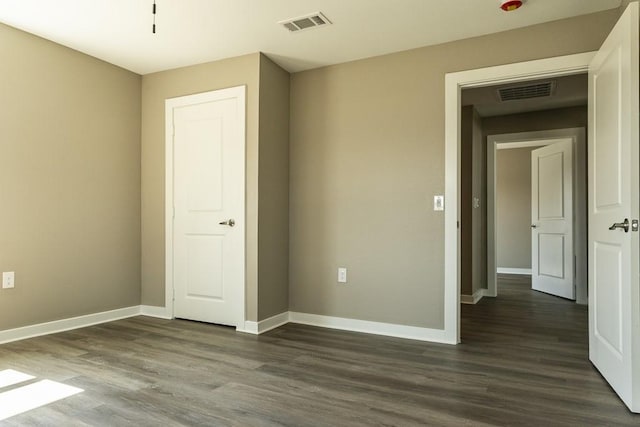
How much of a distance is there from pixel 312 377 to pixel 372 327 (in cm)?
118

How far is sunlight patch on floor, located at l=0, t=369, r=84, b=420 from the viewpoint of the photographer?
2.02m

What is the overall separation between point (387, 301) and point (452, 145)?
1398mm

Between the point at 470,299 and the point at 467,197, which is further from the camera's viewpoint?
the point at 467,197

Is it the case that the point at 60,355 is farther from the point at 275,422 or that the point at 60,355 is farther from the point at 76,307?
the point at 275,422

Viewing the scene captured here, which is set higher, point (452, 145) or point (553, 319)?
point (452, 145)

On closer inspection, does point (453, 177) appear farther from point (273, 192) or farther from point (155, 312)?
point (155, 312)

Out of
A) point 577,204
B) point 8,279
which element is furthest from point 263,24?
point 577,204

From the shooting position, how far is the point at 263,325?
3559 mm

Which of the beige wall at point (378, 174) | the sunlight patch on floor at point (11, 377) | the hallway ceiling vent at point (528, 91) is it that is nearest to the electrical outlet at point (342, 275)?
the beige wall at point (378, 174)

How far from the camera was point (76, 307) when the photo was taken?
3.61 m

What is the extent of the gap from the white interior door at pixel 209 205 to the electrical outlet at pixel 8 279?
4.15ft

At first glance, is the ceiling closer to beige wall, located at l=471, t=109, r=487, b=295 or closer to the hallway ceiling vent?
the hallway ceiling vent

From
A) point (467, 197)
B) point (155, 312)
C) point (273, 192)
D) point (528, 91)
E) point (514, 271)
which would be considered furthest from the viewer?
point (514, 271)

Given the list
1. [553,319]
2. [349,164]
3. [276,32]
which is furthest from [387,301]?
[276,32]
